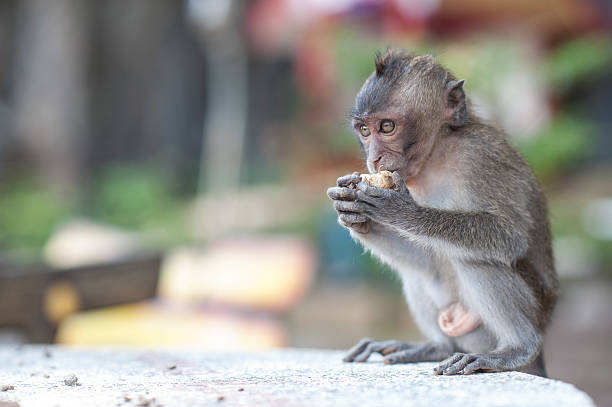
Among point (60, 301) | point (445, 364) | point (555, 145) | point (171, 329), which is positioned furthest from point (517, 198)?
point (555, 145)

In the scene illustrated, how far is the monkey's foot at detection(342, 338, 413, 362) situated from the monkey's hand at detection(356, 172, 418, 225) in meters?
0.74

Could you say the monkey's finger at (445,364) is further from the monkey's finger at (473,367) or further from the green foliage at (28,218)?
the green foliage at (28,218)

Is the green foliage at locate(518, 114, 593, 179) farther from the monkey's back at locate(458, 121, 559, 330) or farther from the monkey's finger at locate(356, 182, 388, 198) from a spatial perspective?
the monkey's finger at locate(356, 182, 388, 198)

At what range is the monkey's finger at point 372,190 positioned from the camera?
3035 mm

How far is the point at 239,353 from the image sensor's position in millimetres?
3963

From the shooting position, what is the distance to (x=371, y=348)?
357 cm

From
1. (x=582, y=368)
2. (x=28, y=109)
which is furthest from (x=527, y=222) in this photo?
(x=28, y=109)

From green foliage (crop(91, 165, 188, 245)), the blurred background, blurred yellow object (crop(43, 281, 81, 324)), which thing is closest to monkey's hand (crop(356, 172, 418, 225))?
the blurred background

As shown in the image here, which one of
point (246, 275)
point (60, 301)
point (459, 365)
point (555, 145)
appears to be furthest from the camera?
point (555, 145)

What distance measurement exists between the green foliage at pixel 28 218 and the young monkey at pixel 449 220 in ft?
23.1

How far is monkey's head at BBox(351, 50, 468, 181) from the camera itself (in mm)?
3262

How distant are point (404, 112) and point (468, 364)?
1103 millimetres

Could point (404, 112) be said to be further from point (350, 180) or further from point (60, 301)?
→ point (60, 301)

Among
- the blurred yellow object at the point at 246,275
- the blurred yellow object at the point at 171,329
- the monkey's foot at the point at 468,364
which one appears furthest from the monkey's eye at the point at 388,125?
the blurred yellow object at the point at 246,275
